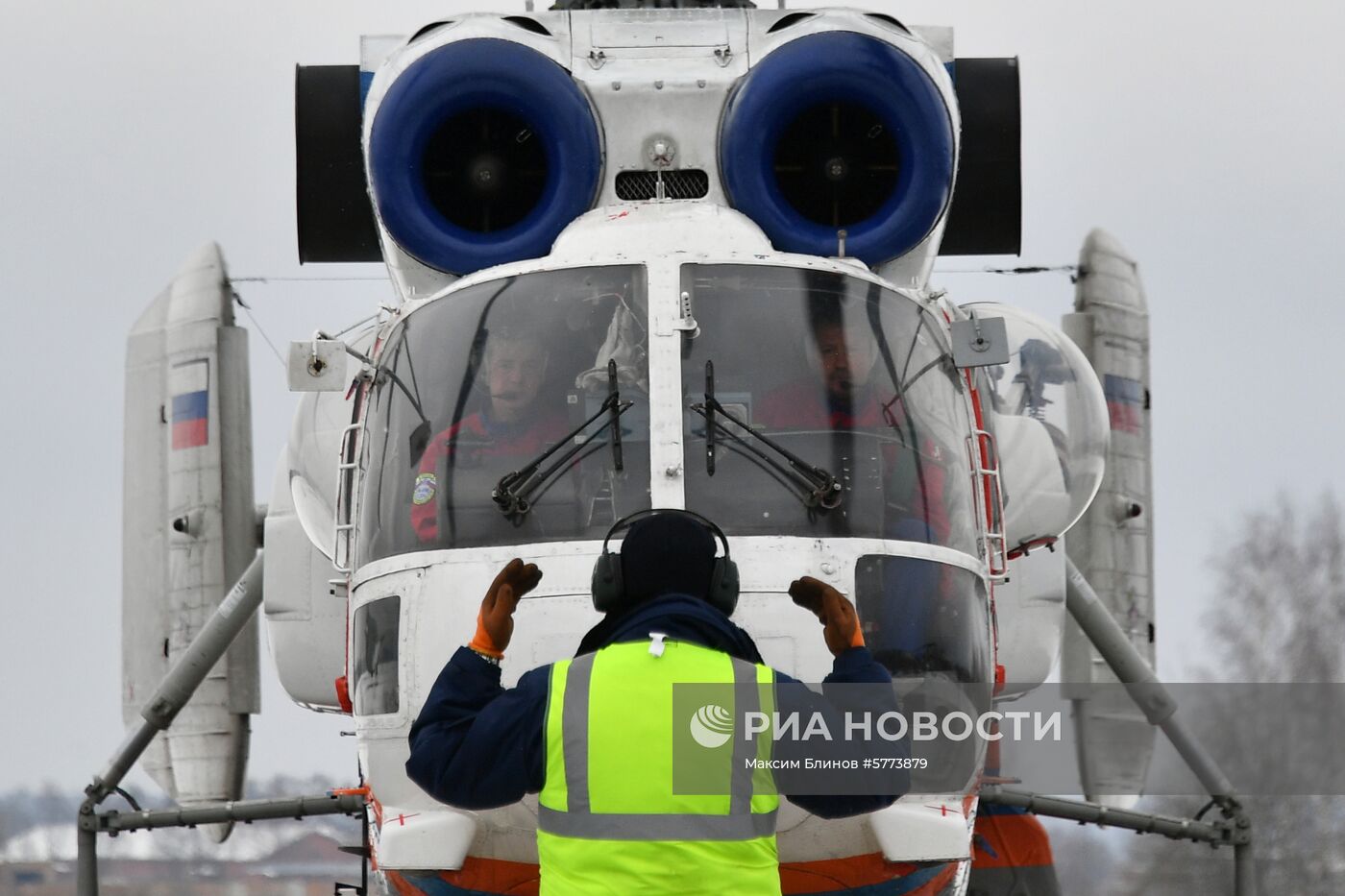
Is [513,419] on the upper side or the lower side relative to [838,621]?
upper

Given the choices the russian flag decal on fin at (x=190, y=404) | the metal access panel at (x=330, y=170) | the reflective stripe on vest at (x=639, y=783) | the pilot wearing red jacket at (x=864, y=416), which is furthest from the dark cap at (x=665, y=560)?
the russian flag decal on fin at (x=190, y=404)

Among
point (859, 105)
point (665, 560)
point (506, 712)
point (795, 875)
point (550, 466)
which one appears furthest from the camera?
point (859, 105)

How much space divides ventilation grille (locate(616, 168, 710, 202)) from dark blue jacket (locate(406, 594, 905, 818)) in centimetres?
257

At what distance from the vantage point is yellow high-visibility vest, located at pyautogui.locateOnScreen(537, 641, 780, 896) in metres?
4.11

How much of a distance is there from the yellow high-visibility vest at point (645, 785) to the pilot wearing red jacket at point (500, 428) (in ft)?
4.40

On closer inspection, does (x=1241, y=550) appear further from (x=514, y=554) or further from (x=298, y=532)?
(x=514, y=554)

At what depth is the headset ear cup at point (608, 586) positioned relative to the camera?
14.7 ft

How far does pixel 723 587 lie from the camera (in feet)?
14.9

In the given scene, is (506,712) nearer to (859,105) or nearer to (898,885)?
(898,885)

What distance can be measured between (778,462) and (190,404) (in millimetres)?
4504

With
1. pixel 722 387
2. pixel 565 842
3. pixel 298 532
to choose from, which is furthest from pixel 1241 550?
pixel 565 842

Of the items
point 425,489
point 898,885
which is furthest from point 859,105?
point 898,885

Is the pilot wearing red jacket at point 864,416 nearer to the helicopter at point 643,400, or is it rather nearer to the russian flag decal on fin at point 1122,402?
the helicopter at point 643,400

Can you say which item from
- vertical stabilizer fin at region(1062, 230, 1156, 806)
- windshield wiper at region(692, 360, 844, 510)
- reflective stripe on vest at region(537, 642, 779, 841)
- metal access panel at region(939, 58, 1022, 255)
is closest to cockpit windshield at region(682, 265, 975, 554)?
windshield wiper at region(692, 360, 844, 510)
